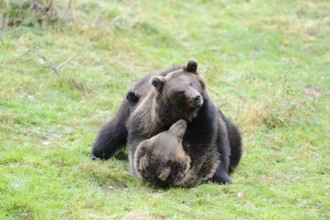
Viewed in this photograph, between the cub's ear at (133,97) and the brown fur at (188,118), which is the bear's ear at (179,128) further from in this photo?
the cub's ear at (133,97)

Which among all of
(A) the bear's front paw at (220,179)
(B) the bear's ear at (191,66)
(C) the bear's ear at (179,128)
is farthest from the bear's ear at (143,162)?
(B) the bear's ear at (191,66)

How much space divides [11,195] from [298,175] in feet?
12.7

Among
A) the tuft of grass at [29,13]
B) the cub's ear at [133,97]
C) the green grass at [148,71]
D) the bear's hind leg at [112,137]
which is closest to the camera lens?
the green grass at [148,71]

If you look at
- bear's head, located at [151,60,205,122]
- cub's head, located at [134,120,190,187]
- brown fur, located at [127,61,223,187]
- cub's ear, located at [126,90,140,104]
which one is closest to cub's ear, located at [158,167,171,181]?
cub's head, located at [134,120,190,187]

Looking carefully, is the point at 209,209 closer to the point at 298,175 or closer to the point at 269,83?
the point at 298,175

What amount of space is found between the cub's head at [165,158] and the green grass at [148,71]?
184 millimetres

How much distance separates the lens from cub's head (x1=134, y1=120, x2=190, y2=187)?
8.12 m

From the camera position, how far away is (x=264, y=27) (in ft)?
57.4

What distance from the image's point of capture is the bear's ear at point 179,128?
8203mm

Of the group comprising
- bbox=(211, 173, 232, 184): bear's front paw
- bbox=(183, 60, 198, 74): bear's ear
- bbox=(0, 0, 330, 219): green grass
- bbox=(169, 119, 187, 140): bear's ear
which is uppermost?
bbox=(183, 60, 198, 74): bear's ear

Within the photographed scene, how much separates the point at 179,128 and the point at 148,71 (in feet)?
20.3

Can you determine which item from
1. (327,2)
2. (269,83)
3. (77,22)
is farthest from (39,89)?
(327,2)

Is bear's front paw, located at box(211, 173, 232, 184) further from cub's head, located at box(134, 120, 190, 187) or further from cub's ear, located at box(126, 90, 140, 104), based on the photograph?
cub's ear, located at box(126, 90, 140, 104)

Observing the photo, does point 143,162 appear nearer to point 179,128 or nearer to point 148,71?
point 179,128
